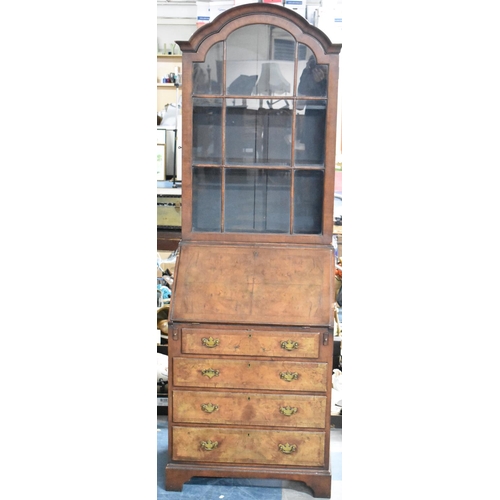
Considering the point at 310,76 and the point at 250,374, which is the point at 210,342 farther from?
the point at 310,76

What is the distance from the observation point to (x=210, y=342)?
218cm

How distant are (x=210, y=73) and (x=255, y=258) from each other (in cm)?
72

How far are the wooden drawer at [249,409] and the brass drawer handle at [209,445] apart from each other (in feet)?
0.25

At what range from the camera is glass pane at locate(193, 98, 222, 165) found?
227 centimetres

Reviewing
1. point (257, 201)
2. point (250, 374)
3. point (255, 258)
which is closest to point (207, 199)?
point (257, 201)

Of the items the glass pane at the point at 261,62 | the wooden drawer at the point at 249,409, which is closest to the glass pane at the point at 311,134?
Result: the glass pane at the point at 261,62

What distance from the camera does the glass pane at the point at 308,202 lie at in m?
2.29

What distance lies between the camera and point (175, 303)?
7.22 feet

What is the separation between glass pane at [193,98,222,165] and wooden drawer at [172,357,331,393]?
2.54 feet

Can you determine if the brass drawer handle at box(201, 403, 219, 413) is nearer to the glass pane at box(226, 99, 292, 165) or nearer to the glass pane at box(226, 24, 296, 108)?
the glass pane at box(226, 99, 292, 165)

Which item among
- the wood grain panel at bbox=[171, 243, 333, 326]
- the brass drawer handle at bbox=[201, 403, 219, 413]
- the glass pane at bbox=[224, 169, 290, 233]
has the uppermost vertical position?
the glass pane at bbox=[224, 169, 290, 233]

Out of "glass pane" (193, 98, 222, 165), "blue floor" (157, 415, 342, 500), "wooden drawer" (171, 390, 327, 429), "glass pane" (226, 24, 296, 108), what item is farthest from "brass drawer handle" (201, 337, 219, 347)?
"glass pane" (226, 24, 296, 108)

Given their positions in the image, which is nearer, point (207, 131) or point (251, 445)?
point (251, 445)
